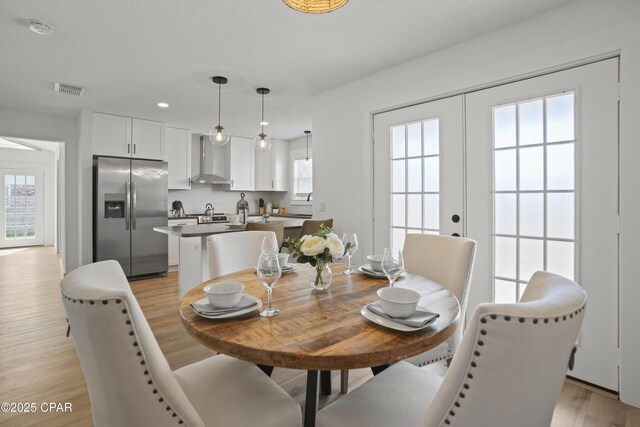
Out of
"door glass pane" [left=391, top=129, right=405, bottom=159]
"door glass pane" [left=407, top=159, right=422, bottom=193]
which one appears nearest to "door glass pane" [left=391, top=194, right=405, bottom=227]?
"door glass pane" [left=407, top=159, right=422, bottom=193]

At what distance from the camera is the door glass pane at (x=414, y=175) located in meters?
2.80

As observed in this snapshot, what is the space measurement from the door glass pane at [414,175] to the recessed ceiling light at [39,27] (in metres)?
2.93

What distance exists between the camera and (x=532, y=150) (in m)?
2.19

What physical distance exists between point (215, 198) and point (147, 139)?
173 centimetres

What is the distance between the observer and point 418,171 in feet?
9.21

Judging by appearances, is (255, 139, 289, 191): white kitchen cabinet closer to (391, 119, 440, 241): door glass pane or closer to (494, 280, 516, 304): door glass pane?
(391, 119, 440, 241): door glass pane

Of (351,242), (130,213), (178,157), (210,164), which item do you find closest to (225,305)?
(351,242)

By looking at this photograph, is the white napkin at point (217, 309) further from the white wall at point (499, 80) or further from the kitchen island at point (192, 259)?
the white wall at point (499, 80)

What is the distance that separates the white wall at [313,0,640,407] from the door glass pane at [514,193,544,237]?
0.42 m

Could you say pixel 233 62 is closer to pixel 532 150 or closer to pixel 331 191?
pixel 331 191

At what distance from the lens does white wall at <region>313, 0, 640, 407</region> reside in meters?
1.78

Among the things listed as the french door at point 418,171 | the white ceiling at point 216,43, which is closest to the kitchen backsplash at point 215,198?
the white ceiling at point 216,43

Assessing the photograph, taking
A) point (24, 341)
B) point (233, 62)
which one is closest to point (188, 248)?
point (24, 341)

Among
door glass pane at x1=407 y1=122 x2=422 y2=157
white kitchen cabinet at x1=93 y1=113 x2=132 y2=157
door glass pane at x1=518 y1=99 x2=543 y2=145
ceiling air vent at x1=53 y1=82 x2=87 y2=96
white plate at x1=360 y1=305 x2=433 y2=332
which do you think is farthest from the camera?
white kitchen cabinet at x1=93 y1=113 x2=132 y2=157
